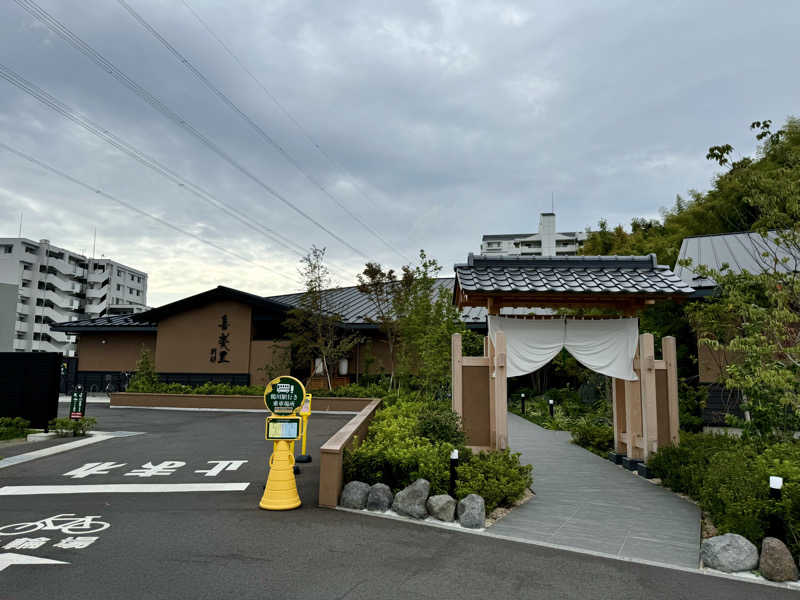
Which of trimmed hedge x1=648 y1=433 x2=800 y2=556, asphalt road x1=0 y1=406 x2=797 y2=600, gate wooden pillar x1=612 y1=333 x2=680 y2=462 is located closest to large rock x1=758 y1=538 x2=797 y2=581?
asphalt road x1=0 y1=406 x2=797 y2=600

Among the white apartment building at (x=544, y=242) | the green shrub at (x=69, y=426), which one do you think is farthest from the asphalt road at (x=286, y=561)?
the white apartment building at (x=544, y=242)

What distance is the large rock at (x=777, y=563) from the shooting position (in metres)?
5.04

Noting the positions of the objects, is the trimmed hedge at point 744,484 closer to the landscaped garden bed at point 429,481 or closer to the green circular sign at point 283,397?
the landscaped garden bed at point 429,481

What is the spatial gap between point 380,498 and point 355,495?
14.6 inches

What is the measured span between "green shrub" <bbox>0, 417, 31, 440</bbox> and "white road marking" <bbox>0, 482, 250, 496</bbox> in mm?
5508

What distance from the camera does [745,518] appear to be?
224 inches

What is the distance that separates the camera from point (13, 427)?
44.1 ft

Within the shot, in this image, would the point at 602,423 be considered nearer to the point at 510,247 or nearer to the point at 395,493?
the point at 395,493

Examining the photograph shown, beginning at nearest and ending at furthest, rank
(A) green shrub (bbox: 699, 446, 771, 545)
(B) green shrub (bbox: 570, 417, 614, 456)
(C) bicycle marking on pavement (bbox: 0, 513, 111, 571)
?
(C) bicycle marking on pavement (bbox: 0, 513, 111, 571) < (A) green shrub (bbox: 699, 446, 771, 545) < (B) green shrub (bbox: 570, 417, 614, 456)

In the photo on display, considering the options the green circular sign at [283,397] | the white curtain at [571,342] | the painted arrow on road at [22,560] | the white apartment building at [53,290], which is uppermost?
the white apartment building at [53,290]

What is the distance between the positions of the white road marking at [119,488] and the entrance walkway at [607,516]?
178 inches

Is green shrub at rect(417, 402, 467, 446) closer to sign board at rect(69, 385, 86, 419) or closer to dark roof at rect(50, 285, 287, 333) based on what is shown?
sign board at rect(69, 385, 86, 419)

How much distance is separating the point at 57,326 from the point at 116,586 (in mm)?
29344

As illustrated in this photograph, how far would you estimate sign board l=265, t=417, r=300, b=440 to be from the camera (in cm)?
738
